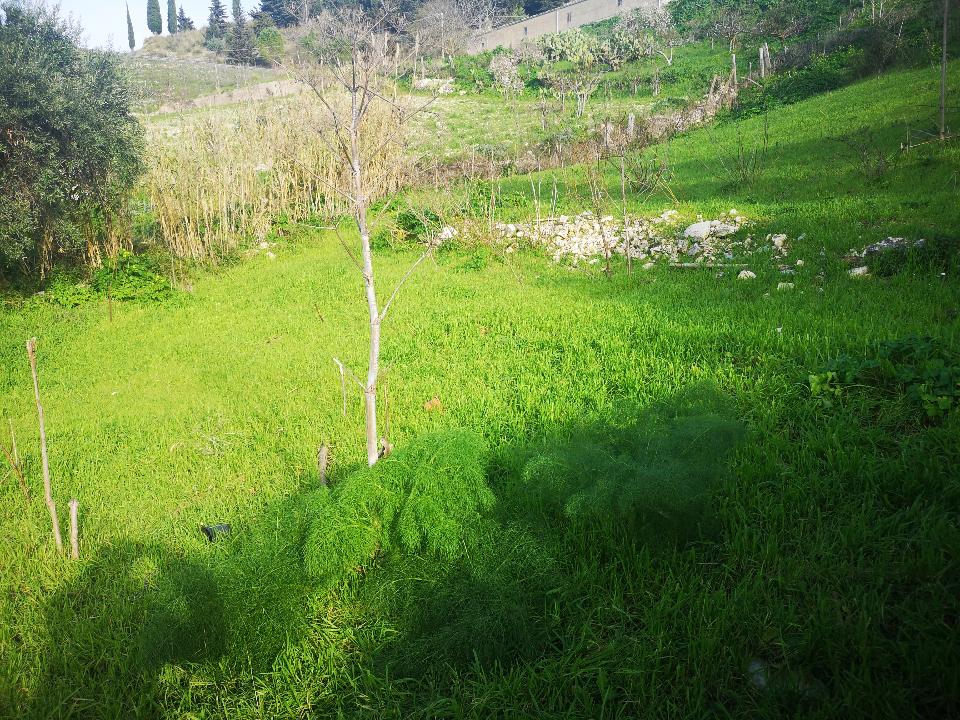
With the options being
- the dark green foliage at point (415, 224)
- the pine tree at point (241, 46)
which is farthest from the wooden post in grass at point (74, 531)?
the pine tree at point (241, 46)

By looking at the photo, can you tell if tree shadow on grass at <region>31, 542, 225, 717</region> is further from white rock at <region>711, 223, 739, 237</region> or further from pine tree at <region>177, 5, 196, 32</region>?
pine tree at <region>177, 5, 196, 32</region>

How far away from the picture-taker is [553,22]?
37.5m

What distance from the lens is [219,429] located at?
495cm

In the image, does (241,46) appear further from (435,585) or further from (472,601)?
(472,601)

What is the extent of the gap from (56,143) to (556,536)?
→ 1043 cm

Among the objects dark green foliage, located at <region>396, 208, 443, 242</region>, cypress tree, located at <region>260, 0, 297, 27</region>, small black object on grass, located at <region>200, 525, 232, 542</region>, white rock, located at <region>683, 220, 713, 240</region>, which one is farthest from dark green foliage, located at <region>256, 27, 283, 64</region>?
small black object on grass, located at <region>200, 525, 232, 542</region>

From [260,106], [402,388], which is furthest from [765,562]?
[260,106]

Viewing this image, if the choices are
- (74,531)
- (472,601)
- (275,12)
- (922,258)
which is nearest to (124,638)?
(74,531)

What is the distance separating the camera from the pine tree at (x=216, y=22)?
2279 inches

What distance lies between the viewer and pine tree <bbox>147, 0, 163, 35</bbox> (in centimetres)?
6209

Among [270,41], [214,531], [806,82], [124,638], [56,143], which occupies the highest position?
[270,41]

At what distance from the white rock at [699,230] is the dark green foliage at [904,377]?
169 inches

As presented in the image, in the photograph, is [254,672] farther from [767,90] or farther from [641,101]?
[641,101]

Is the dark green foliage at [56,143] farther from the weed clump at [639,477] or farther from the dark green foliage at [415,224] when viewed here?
the weed clump at [639,477]
